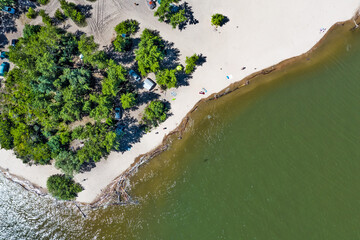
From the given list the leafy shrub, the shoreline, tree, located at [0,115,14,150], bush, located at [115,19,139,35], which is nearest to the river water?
the shoreline

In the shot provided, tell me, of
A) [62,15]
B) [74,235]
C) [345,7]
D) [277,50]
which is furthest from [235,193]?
[62,15]

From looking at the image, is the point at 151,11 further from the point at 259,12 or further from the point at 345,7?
the point at 345,7

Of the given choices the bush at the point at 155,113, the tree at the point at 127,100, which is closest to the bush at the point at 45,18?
the tree at the point at 127,100

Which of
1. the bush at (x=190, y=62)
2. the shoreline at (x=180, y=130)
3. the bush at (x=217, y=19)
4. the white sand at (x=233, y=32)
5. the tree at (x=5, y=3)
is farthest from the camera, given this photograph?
the shoreline at (x=180, y=130)

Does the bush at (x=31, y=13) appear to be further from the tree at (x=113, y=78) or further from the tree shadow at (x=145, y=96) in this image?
the tree shadow at (x=145, y=96)

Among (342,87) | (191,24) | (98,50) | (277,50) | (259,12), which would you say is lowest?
(342,87)

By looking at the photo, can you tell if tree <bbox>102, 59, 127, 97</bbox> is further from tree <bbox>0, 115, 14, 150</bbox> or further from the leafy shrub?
tree <bbox>0, 115, 14, 150</bbox>
